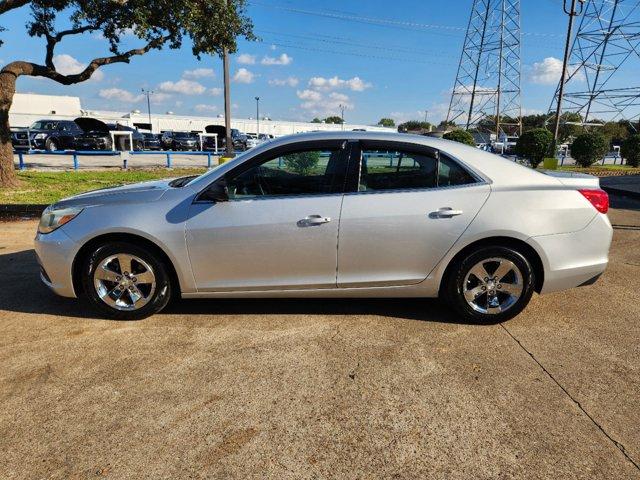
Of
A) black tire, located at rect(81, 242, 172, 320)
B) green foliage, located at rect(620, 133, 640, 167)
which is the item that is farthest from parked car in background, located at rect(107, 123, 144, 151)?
green foliage, located at rect(620, 133, 640, 167)

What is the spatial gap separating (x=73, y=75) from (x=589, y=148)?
20.5 m

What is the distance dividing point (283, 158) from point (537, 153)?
1972cm

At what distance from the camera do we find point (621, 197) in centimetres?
1139

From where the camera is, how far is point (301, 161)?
12.1 ft

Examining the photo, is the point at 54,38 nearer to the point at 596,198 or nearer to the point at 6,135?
the point at 6,135

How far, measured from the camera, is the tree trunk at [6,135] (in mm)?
10852

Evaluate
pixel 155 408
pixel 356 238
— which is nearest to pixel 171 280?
pixel 155 408

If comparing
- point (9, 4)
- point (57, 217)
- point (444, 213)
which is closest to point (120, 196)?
point (57, 217)

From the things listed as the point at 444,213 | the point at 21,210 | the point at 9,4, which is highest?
the point at 9,4

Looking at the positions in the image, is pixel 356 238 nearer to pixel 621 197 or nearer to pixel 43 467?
pixel 43 467

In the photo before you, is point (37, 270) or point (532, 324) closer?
point (532, 324)

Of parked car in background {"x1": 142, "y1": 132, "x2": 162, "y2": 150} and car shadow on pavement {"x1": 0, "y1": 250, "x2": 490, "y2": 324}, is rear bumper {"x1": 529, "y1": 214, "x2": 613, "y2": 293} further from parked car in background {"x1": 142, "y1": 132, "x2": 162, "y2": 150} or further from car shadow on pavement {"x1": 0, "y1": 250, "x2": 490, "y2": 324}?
parked car in background {"x1": 142, "y1": 132, "x2": 162, "y2": 150}

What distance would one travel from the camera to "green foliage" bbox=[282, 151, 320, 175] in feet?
12.1

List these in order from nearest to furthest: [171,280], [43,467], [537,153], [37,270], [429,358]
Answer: [43,467]
[429,358]
[171,280]
[37,270]
[537,153]
